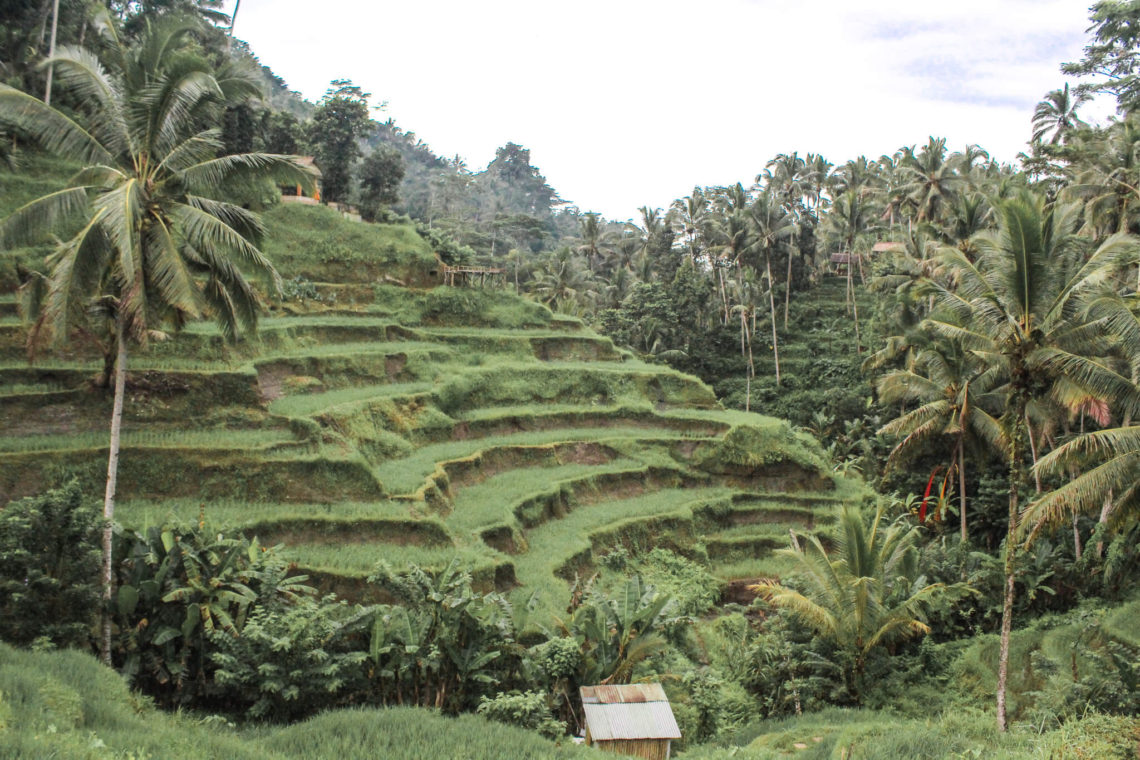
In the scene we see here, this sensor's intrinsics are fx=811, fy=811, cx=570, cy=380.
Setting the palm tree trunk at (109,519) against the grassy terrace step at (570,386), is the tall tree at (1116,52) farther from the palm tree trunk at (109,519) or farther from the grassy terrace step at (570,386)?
the palm tree trunk at (109,519)

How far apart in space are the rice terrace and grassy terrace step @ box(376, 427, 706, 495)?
127 mm

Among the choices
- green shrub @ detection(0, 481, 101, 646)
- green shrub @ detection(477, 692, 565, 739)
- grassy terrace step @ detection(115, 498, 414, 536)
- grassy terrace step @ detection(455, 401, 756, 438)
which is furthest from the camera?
grassy terrace step @ detection(455, 401, 756, 438)

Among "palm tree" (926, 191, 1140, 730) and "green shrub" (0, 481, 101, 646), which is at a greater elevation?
"palm tree" (926, 191, 1140, 730)

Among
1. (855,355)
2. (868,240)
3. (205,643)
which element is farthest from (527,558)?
(868,240)

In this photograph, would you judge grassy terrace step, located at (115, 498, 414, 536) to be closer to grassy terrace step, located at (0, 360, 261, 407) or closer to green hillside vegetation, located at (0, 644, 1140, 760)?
grassy terrace step, located at (0, 360, 261, 407)

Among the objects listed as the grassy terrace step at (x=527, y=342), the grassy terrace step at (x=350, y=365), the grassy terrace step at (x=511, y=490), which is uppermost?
the grassy terrace step at (x=527, y=342)

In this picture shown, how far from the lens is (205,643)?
11.7 meters

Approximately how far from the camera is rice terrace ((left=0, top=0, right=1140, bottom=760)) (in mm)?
11203

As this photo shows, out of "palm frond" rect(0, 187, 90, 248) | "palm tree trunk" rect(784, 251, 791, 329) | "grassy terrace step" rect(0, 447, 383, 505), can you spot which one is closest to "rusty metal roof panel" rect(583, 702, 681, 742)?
"grassy terrace step" rect(0, 447, 383, 505)

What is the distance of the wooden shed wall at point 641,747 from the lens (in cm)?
1143

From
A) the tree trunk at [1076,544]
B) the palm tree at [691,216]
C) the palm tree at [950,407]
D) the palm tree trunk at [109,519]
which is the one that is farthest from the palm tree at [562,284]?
the palm tree trunk at [109,519]

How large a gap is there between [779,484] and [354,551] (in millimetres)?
15672

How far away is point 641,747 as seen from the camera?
11469 mm

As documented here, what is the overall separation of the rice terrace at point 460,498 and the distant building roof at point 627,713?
0.06 meters
